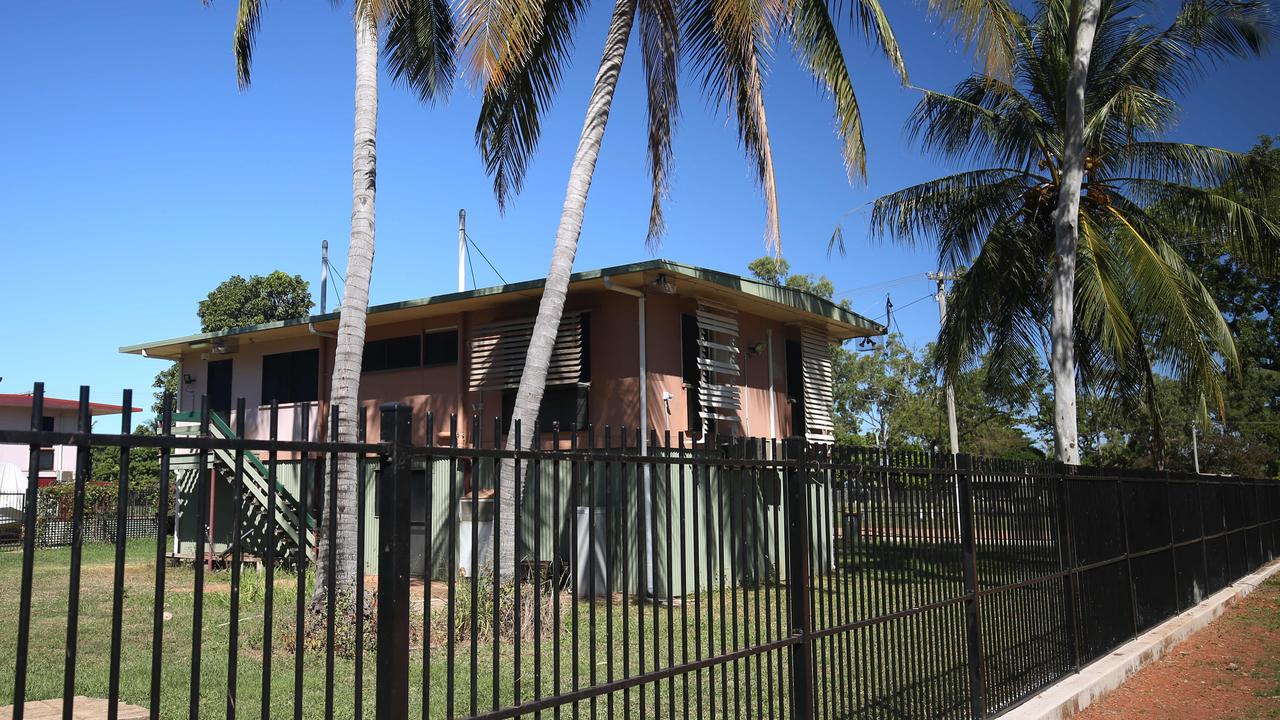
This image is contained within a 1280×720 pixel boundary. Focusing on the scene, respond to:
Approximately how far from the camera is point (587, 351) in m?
15.2

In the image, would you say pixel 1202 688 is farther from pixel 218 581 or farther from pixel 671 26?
pixel 218 581

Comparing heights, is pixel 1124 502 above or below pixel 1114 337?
below

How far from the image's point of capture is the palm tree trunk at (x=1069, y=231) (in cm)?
1320

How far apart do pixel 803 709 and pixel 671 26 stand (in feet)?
35.6

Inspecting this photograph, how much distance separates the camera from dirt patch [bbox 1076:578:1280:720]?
26.8 ft

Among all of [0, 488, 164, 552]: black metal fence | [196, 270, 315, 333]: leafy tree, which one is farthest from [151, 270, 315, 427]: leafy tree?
[0, 488, 164, 552]: black metal fence

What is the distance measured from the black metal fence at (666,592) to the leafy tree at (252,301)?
3029 cm

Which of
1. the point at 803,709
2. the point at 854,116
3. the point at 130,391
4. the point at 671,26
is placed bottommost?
the point at 803,709

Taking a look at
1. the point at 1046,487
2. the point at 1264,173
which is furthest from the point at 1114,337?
the point at 1046,487

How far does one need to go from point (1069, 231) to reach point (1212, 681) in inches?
252

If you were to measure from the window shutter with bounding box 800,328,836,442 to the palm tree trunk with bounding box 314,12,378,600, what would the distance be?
32.3ft

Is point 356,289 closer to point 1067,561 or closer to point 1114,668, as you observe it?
point 1067,561

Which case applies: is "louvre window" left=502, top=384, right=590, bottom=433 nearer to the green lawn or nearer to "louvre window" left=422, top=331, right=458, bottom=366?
"louvre window" left=422, top=331, right=458, bottom=366

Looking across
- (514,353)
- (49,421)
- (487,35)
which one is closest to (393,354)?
(514,353)
